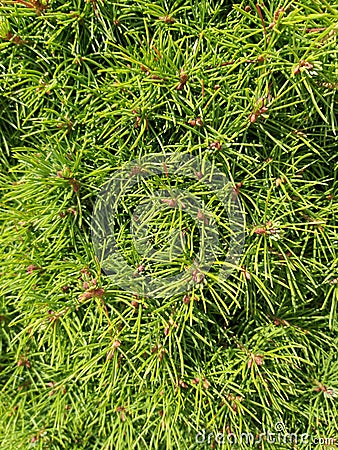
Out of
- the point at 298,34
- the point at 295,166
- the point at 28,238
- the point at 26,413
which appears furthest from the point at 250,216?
the point at 26,413

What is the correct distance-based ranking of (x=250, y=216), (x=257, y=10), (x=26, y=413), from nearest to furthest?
(x=257, y=10), (x=250, y=216), (x=26, y=413)

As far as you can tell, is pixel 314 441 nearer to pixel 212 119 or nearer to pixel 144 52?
pixel 212 119

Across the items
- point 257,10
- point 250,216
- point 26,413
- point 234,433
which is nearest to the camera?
point 257,10

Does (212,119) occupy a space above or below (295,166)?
above

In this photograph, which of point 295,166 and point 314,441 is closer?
point 295,166

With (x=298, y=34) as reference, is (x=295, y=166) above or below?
below

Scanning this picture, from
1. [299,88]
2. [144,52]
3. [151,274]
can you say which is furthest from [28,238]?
[299,88]

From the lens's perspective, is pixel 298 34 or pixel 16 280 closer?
pixel 298 34

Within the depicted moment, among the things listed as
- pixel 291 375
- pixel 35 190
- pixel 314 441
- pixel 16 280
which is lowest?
pixel 314 441

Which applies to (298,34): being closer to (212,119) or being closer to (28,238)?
(212,119)
